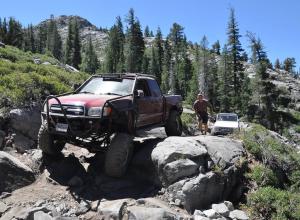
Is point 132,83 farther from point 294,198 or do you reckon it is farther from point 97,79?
point 294,198

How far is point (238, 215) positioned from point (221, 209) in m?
0.38

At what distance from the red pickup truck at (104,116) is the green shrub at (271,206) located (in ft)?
9.80

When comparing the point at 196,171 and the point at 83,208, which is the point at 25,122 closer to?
the point at 83,208

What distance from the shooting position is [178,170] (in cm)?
942

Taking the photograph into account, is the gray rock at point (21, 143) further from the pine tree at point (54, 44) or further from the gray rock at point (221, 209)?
the pine tree at point (54, 44)

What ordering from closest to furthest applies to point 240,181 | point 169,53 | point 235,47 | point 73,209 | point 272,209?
point 73,209 < point 272,209 < point 240,181 < point 235,47 < point 169,53

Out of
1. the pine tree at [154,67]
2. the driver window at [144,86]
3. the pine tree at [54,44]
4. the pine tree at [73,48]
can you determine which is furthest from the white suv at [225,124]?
the pine tree at [54,44]

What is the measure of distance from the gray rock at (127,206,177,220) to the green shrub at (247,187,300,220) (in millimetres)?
2275

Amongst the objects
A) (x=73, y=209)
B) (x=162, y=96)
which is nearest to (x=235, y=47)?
(x=162, y=96)

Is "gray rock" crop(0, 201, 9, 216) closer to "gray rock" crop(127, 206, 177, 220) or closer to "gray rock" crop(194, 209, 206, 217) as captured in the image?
Result: "gray rock" crop(127, 206, 177, 220)

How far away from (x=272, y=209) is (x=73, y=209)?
14.3 feet

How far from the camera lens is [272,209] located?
954 centimetres

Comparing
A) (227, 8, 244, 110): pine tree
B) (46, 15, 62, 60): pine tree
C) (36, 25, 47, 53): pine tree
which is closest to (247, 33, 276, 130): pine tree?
(227, 8, 244, 110): pine tree

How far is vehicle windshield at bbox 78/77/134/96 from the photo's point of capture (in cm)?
1071
